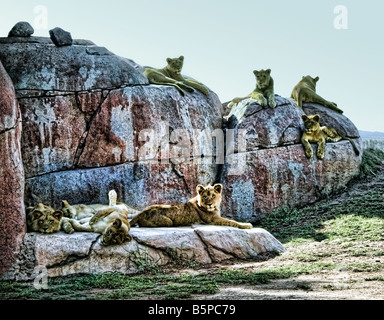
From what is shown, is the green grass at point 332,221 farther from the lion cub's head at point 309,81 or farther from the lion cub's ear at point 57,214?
the lion cub's ear at point 57,214

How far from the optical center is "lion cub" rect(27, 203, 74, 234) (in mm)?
9711

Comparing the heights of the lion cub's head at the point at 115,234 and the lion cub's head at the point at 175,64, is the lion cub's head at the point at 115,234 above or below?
below

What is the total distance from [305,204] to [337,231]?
114 inches

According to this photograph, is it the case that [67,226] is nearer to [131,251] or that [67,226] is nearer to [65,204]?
[131,251]

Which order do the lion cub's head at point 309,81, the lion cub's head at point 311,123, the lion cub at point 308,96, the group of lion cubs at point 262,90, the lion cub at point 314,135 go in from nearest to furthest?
the group of lion cubs at point 262,90 < the lion cub at point 314,135 < the lion cub's head at point 311,123 < the lion cub at point 308,96 < the lion cub's head at point 309,81

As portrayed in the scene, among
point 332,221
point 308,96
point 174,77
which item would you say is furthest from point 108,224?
point 308,96

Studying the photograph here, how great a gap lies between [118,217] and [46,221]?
124 centimetres

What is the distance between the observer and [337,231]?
1217 cm

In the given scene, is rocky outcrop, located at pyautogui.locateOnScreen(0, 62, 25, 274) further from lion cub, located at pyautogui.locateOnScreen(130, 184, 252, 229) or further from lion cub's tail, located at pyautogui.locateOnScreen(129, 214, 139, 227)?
lion cub, located at pyautogui.locateOnScreen(130, 184, 252, 229)

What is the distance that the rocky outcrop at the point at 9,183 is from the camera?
903 cm

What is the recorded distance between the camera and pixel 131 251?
938 cm

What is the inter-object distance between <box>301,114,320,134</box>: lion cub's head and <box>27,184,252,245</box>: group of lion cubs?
16.9 feet

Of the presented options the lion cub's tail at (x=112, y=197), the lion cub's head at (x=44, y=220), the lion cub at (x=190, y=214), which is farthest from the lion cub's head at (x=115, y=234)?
the lion cub's tail at (x=112, y=197)

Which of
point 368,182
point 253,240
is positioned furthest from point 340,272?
point 368,182
